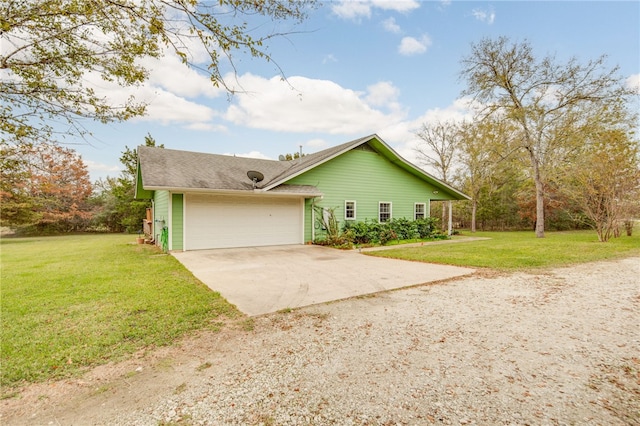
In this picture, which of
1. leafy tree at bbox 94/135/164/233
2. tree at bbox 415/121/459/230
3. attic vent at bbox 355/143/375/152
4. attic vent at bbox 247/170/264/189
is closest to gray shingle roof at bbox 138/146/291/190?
attic vent at bbox 247/170/264/189

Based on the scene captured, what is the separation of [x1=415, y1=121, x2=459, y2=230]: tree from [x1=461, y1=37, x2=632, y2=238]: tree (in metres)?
7.18

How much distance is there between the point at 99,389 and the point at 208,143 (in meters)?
16.7

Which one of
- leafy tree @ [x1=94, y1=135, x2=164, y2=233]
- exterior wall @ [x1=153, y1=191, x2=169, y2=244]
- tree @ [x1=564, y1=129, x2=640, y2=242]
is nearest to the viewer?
exterior wall @ [x1=153, y1=191, x2=169, y2=244]

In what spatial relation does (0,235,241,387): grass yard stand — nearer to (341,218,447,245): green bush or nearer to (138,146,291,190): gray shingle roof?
(138,146,291,190): gray shingle roof

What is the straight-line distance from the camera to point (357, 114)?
18.5m

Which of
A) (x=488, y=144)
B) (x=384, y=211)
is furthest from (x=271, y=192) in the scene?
(x=488, y=144)

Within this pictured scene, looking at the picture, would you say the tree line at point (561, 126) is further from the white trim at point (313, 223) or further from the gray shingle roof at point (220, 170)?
the white trim at point (313, 223)

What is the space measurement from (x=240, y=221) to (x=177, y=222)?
220 centimetres

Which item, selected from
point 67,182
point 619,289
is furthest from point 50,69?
point 67,182

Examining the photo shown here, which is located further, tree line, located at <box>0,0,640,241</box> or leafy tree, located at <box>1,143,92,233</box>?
leafy tree, located at <box>1,143,92,233</box>

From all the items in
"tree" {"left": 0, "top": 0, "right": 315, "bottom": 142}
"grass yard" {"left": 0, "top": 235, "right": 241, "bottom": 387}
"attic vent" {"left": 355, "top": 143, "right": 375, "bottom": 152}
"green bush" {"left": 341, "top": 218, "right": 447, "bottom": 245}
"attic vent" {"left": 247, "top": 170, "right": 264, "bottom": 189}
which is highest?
"attic vent" {"left": 355, "top": 143, "right": 375, "bottom": 152}

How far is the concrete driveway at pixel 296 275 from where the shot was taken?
15.7ft

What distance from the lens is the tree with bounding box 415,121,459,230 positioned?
23156mm

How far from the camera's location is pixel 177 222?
10.1 metres
